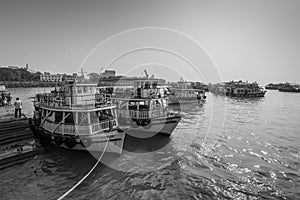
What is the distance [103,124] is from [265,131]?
66.7ft

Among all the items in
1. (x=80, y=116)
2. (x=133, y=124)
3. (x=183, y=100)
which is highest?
(x=80, y=116)

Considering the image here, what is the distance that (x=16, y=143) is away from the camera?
561 inches

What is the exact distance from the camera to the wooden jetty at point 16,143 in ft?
36.9

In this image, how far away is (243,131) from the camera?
21891 millimetres

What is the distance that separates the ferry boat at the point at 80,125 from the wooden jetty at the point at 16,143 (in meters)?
1.26

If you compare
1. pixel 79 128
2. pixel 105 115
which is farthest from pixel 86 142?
pixel 105 115

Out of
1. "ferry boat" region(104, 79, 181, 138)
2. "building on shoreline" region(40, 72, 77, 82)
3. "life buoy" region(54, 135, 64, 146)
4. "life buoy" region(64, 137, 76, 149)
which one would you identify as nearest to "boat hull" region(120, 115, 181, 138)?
"ferry boat" region(104, 79, 181, 138)

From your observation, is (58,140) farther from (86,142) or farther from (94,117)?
(94,117)

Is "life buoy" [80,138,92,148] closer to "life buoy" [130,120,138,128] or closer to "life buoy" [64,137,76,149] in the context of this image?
"life buoy" [64,137,76,149]

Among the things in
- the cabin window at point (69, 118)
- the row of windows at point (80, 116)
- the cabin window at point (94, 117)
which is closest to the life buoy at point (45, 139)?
the row of windows at point (80, 116)

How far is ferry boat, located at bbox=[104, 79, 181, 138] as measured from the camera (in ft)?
55.6

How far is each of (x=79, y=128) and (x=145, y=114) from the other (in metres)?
6.67

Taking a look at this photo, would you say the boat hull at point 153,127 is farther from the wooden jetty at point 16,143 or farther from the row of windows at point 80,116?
the wooden jetty at point 16,143

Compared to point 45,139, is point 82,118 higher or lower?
higher
